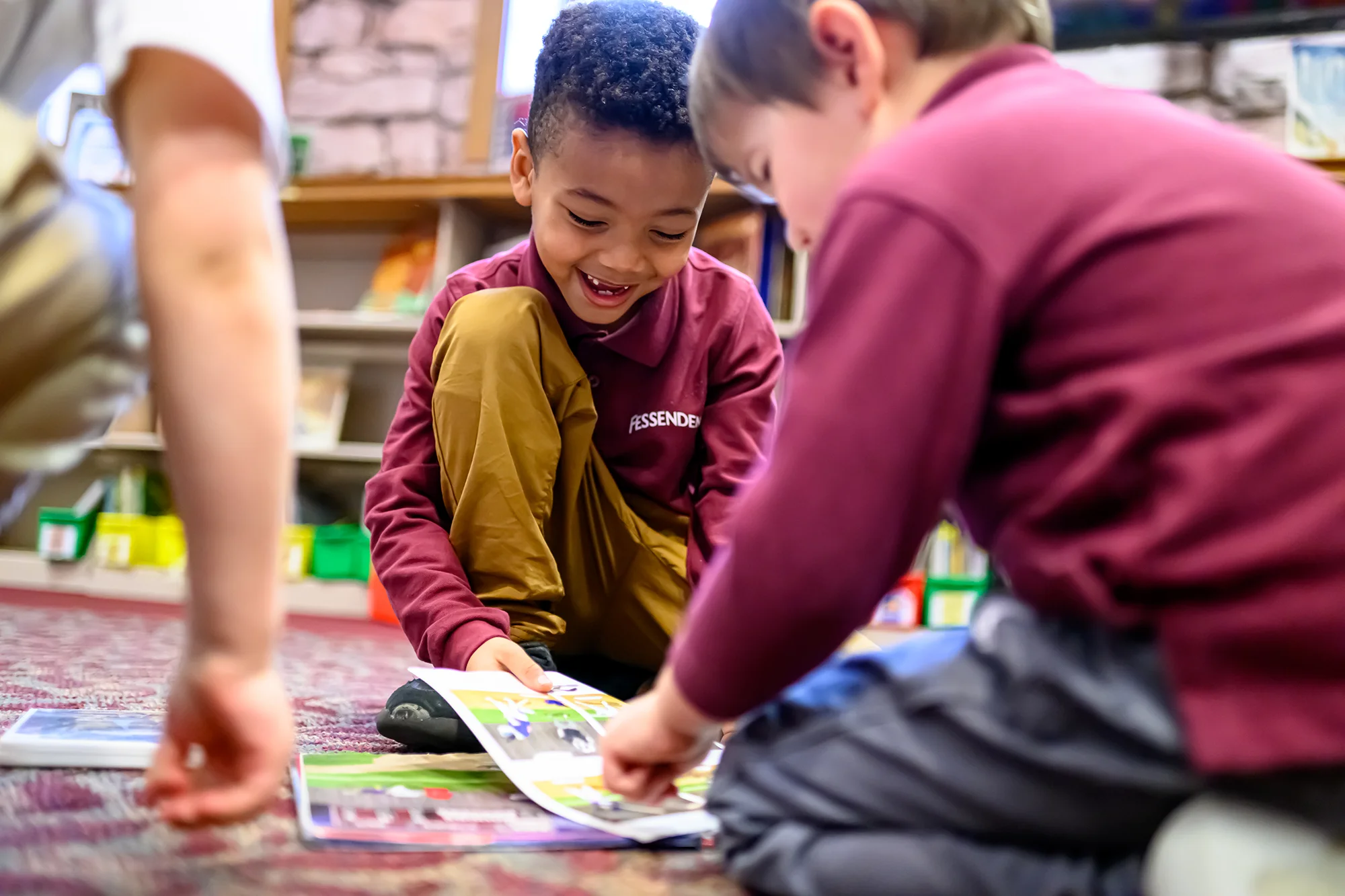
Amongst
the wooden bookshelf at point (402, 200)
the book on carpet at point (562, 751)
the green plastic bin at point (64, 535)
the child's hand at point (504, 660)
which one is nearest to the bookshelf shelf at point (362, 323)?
the wooden bookshelf at point (402, 200)

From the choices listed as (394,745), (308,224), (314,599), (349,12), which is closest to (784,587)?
(394,745)

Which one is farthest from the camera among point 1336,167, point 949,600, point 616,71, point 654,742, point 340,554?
point 340,554

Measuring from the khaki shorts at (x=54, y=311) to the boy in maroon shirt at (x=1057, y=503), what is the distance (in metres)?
0.32

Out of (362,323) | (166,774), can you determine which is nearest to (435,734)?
(166,774)

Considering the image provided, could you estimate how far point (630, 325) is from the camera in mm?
1098

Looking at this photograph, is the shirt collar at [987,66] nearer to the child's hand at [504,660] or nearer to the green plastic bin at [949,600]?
the child's hand at [504,660]

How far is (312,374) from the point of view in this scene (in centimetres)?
271

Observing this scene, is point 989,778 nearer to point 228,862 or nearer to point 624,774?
point 624,774

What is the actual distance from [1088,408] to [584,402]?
0.63 meters

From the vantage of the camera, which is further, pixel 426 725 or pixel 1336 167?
pixel 1336 167

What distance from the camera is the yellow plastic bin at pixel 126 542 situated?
8.52ft

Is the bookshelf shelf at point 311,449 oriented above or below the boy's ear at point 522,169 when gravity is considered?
below

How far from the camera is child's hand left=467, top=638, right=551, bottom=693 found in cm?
85

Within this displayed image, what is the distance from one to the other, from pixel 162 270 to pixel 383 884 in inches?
11.2
